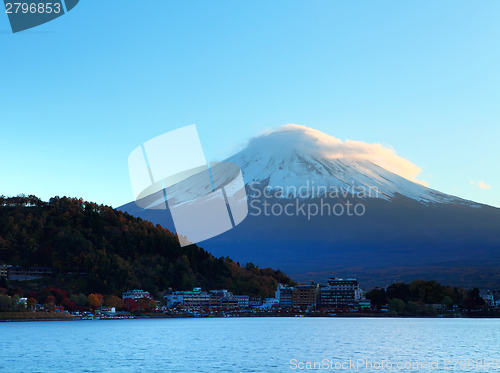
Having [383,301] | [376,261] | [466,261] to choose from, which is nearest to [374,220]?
[376,261]

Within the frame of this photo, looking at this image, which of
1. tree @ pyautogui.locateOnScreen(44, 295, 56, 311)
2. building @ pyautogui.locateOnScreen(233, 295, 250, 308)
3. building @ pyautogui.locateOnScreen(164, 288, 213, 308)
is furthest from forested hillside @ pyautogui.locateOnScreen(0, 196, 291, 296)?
tree @ pyautogui.locateOnScreen(44, 295, 56, 311)

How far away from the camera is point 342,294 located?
88.4 m

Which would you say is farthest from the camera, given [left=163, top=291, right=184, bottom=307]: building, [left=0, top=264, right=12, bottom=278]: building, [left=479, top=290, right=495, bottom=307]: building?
[left=479, top=290, right=495, bottom=307]: building

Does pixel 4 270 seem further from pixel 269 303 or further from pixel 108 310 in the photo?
pixel 269 303

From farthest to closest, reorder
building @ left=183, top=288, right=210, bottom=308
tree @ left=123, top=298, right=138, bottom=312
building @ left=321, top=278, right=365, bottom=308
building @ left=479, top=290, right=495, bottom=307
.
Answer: building @ left=321, top=278, right=365, bottom=308 < building @ left=479, top=290, right=495, bottom=307 < building @ left=183, top=288, right=210, bottom=308 < tree @ left=123, top=298, right=138, bottom=312

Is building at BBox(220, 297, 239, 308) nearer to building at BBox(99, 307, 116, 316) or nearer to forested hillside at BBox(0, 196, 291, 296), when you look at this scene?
forested hillside at BBox(0, 196, 291, 296)

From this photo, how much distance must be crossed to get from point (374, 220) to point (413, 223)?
7628 millimetres

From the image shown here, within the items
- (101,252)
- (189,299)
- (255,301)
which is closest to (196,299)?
(189,299)

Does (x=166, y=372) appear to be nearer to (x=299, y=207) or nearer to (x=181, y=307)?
(x=181, y=307)

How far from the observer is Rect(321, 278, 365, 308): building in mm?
88188

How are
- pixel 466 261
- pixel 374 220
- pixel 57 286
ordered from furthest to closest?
pixel 374 220, pixel 466 261, pixel 57 286

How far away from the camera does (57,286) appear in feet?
237

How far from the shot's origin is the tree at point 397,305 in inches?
3209

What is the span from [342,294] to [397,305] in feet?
29.4
